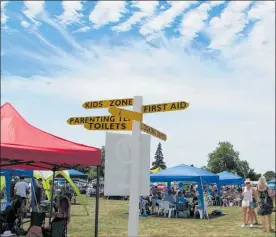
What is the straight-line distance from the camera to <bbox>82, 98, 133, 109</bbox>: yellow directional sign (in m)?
3.87

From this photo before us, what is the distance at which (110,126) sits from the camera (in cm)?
390

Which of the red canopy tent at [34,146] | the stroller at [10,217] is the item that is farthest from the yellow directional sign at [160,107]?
the stroller at [10,217]

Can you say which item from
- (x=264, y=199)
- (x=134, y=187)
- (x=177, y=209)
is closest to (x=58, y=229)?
(x=134, y=187)

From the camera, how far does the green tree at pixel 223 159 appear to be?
90.5 metres

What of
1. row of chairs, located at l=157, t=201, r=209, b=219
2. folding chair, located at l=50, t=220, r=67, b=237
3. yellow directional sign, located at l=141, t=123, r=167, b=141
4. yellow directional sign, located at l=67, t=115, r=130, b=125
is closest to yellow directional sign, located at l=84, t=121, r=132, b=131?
yellow directional sign, located at l=67, t=115, r=130, b=125

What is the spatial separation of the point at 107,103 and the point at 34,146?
1871 millimetres

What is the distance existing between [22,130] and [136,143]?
274cm

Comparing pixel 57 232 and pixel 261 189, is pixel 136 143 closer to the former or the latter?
pixel 57 232

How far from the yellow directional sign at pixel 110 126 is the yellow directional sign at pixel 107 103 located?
0.19 meters

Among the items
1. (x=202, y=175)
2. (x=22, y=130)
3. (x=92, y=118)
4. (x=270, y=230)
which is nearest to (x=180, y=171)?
(x=202, y=175)

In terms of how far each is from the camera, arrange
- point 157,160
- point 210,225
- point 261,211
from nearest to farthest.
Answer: point 261,211
point 210,225
point 157,160

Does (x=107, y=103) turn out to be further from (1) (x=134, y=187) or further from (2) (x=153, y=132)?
(1) (x=134, y=187)

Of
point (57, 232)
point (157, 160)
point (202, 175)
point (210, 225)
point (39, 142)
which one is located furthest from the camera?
point (157, 160)

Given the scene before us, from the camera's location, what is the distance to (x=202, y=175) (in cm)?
1780
